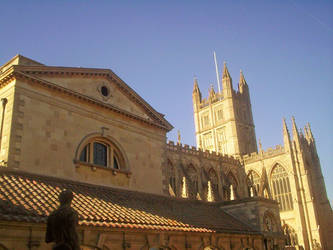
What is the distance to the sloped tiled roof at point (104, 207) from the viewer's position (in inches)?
524

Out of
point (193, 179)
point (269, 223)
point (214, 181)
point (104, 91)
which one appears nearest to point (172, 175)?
point (193, 179)

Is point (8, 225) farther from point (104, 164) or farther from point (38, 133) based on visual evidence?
point (104, 164)

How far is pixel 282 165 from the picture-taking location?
54125 millimetres

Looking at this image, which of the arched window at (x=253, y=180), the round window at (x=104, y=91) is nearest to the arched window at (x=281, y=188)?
the arched window at (x=253, y=180)

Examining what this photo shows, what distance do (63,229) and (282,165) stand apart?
50860 millimetres

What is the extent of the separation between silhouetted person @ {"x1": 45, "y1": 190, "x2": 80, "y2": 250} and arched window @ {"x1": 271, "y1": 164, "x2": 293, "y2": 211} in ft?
161

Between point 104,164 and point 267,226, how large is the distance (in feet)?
41.2

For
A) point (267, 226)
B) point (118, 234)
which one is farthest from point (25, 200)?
point (267, 226)

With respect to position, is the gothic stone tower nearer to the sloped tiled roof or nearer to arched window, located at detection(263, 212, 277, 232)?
arched window, located at detection(263, 212, 277, 232)

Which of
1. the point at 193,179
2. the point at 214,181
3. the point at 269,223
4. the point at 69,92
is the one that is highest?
the point at 214,181

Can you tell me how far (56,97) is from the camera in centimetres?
1845

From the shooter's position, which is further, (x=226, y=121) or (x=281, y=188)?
(x=226, y=121)

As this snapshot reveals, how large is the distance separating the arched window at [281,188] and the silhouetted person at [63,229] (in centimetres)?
4903

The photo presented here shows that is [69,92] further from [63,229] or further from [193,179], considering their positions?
[193,179]
